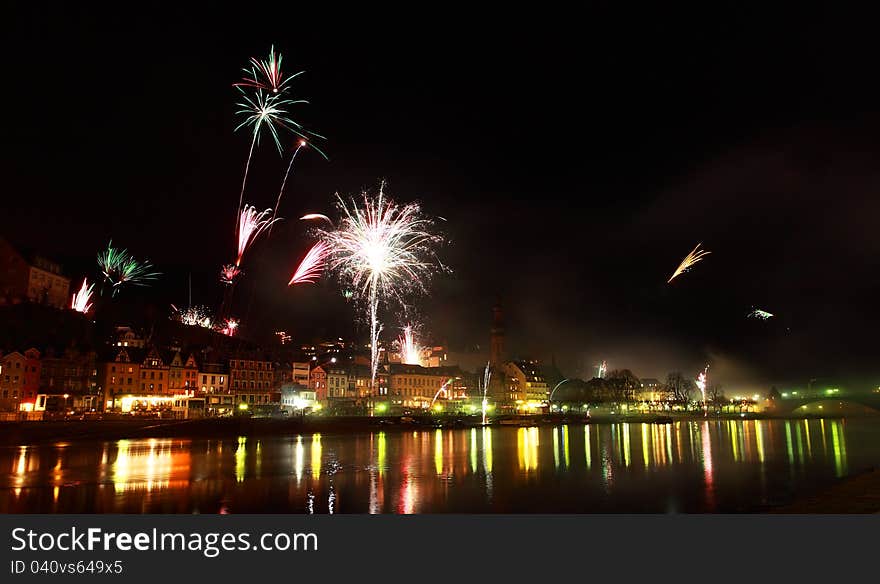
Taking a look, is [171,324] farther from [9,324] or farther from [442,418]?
[442,418]

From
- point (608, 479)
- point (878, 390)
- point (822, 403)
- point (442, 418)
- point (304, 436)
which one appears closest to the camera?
point (608, 479)

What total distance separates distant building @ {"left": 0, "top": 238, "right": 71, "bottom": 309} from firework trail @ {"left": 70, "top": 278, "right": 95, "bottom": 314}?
4.20m

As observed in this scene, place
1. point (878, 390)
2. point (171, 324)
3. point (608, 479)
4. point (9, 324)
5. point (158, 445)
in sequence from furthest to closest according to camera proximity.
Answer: point (878, 390), point (171, 324), point (9, 324), point (158, 445), point (608, 479)

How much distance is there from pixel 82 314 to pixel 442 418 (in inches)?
2327

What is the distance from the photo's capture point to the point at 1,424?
180 feet

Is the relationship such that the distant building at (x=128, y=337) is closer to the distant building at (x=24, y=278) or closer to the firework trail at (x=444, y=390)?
the distant building at (x=24, y=278)

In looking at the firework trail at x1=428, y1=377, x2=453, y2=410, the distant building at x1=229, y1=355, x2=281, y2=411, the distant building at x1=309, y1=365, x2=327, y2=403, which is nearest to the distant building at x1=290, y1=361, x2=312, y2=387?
the distant building at x1=309, y1=365, x2=327, y2=403

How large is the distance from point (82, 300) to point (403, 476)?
316 feet

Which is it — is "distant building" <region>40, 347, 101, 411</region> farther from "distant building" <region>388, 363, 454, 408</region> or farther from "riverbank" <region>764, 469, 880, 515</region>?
"riverbank" <region>764, 469, 880, 515</region>

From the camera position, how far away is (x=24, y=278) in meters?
94.5

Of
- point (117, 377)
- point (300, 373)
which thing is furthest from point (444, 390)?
point (117, 377)

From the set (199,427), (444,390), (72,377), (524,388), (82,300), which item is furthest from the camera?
(524,388)

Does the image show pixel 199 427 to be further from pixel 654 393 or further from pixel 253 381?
pixel 654 393
